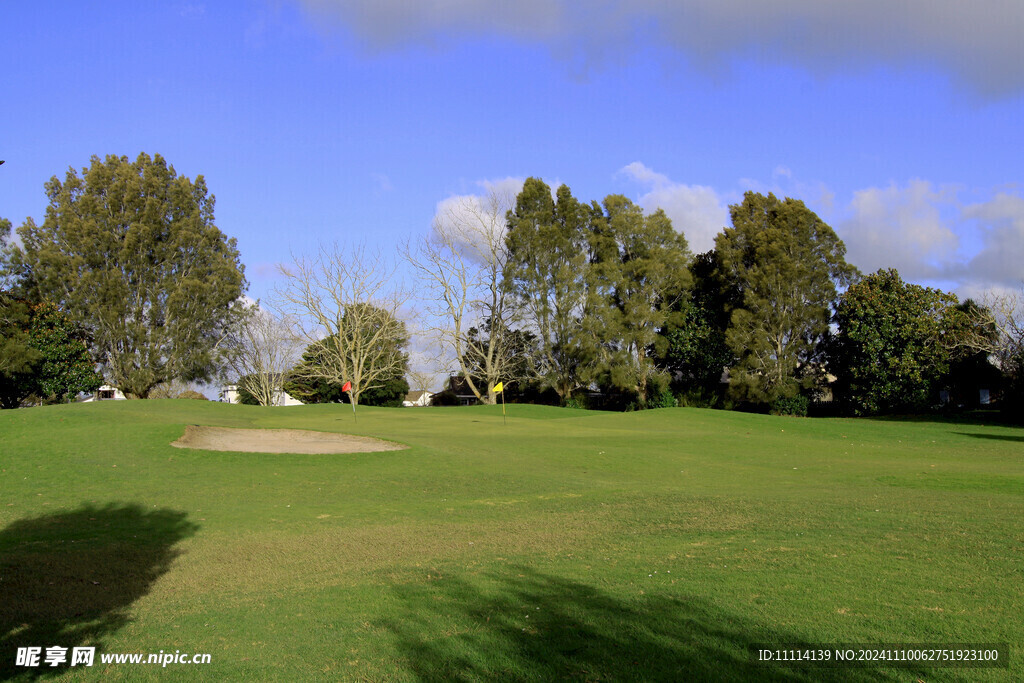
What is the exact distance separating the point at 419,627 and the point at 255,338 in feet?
237

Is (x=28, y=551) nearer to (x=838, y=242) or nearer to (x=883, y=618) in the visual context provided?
(x=883, y=618)

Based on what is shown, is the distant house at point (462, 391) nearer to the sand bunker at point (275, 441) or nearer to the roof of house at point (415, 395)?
the roof of house at point (415, 395)

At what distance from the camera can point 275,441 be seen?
22.5m

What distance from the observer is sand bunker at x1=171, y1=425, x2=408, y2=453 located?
20.3 metres

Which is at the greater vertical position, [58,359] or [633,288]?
[633,288]

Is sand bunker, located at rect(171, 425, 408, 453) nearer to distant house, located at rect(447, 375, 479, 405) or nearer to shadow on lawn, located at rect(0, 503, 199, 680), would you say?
shadow on lawn, located at rect(0, 503, 199, 680)

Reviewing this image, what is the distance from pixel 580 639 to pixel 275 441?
18191mm

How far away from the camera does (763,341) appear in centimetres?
4872

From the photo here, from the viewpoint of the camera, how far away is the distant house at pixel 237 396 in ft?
256

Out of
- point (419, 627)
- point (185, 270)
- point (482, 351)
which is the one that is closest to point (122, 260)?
point (185, 270)

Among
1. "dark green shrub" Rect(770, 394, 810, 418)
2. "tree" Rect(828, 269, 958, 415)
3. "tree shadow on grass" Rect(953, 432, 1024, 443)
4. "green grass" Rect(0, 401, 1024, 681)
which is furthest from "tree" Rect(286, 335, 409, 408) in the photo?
"green grass" Rect(0, 401, 1024, 681)

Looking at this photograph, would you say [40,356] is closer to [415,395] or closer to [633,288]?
[633,288]

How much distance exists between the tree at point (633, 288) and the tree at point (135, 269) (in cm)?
2989

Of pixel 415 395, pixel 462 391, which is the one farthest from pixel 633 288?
pixel 415 395
